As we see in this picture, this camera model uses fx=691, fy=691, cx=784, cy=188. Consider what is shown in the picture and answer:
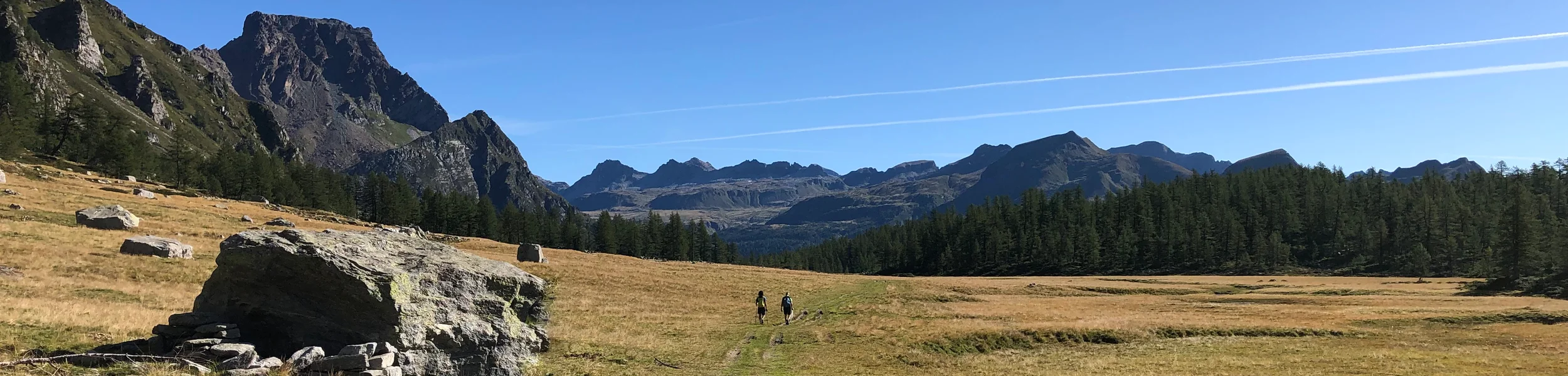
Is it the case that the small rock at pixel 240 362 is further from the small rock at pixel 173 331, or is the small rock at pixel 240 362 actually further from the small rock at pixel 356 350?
the small rock at pixel 173 331

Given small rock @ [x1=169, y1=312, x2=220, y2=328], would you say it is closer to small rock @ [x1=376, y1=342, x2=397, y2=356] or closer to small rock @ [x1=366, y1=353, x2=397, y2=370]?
small rock @ [x1=376, y1=342, x2=397, y2=356]

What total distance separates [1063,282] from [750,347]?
66394 millimetres

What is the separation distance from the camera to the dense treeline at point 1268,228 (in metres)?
130

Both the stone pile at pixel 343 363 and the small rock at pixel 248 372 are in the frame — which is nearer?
the small rock at pixel 248 372

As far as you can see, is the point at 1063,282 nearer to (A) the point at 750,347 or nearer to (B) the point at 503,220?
(A) the point at 750,347

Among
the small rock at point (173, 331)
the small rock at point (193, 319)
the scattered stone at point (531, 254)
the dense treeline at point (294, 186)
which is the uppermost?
the dense treeline at point (294, 186)

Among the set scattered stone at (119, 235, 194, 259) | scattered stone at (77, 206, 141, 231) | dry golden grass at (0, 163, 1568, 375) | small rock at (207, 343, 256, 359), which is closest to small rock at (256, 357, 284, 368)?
small rock at (207, 343, 256, 359)

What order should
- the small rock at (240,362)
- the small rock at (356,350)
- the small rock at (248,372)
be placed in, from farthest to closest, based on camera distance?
1. the small rock at (356,350)
2. the small rock at (240,362)
3. the small rock at (248,372)

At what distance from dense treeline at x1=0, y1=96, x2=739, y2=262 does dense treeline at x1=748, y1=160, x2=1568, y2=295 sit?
78824mm

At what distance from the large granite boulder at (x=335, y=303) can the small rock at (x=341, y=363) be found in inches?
81.9

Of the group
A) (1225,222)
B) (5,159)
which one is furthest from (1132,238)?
(5,159)

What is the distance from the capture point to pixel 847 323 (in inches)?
1662

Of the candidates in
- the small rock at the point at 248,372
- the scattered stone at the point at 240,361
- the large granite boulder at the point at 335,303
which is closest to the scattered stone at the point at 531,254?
the large granite boulder at the point at 335,303

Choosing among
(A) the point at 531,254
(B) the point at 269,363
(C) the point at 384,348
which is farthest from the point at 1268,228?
(B) the point at 269,363
